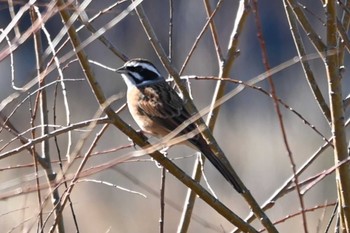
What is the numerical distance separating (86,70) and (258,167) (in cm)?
1153

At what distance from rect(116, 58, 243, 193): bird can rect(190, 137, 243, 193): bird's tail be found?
0.31 meters

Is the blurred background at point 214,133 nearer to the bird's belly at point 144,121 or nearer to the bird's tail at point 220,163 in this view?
the bird's belly at point 144,121

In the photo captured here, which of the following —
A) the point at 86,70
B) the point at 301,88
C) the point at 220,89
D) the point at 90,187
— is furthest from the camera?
the point at 301,88

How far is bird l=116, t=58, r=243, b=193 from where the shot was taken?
5.16 metres

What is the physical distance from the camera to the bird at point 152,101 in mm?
5160

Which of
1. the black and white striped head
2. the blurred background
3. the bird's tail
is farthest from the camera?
the blurred background

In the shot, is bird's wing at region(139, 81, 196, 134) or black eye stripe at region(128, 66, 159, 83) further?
black eye stripe at region(128, 66, 159, 83)

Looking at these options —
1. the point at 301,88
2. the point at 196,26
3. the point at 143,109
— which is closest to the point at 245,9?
the point at 143,109

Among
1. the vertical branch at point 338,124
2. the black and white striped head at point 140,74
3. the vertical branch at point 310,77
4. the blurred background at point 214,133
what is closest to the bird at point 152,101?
the black and white striped head at point 140,74

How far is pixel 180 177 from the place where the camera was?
11.4 feet

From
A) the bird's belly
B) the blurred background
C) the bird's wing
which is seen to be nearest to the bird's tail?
the bird's wing

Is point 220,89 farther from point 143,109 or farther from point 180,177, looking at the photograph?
point 143,109

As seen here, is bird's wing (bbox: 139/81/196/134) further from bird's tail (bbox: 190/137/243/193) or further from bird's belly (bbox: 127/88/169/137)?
bird's tail (bbox: 190/137/243/193)

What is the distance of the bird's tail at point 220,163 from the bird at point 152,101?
1.00 feet
